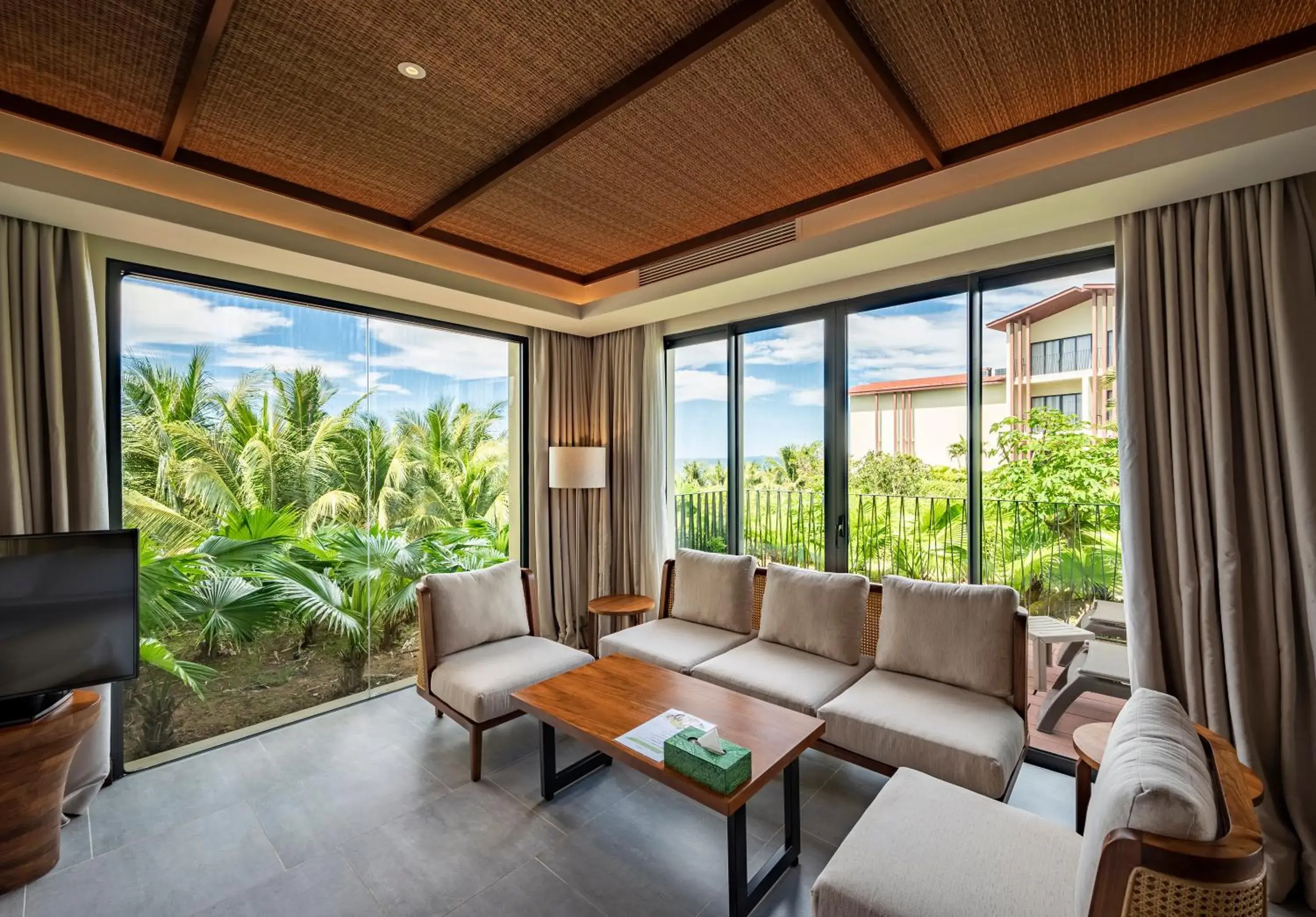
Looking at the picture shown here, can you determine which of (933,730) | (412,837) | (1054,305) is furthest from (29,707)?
(1054,305)

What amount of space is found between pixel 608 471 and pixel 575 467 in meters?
0.51

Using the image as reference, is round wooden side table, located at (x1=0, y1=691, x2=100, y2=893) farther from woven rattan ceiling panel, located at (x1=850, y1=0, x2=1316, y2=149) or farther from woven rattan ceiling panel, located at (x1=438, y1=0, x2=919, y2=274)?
woven rattan ceiling panel, located at (x1=850, y1=0, x2=1316, y2=149)

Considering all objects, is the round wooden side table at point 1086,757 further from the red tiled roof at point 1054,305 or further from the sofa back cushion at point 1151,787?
the red tiled roof at point 1054,305

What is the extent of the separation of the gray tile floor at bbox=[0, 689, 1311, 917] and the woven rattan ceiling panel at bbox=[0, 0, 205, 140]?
8.76 ft

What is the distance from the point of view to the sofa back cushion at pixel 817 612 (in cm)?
293

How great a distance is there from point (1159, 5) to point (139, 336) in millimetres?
4034

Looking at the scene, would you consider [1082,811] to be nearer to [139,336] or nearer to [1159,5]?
[1159,5]

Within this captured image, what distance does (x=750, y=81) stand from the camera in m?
1.88

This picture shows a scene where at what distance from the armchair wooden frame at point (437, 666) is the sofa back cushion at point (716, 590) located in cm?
92

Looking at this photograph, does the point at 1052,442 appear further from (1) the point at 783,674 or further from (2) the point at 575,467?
(2) the point at 575,467

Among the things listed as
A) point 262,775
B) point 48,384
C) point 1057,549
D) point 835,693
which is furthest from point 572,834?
point 48,384

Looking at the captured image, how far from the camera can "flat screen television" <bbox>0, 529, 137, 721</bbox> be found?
2.09 m

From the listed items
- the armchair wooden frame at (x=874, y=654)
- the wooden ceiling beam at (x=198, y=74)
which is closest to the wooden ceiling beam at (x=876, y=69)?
the wooden ceiling beam at (x=198, y=74)

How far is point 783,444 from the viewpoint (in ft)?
12.2
